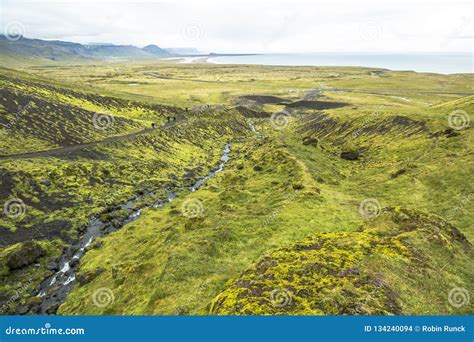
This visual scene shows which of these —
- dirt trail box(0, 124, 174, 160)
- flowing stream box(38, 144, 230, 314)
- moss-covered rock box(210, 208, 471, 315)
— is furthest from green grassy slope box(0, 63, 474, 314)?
dirt trail box(0, 124, 174, 160)

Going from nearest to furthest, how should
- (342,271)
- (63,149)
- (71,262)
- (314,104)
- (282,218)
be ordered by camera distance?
1. (342,271)
2. (282,218)
3. (71,262)
4. (63,149)
5. (314,104)

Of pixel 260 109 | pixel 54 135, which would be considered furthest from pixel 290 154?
pixel 260 109

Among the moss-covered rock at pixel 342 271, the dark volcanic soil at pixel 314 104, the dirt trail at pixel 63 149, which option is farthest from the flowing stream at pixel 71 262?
the dark volcanic soil at pixel 314 104

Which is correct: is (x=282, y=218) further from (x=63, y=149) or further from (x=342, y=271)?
(x=63, y=149)

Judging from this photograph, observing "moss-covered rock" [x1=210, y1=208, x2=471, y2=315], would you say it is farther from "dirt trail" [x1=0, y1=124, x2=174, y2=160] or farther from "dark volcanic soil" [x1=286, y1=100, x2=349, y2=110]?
"dark volcanic soil" [x1=286, y1=100, x2=349, y2=110]

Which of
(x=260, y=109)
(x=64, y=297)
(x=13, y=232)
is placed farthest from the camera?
(x=260, y=109)

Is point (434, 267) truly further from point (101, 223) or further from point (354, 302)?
point (101, 223)

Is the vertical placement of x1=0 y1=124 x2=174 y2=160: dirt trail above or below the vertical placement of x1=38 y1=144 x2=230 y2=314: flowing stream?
above

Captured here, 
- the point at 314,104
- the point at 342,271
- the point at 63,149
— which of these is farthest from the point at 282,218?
the point at 314,104
